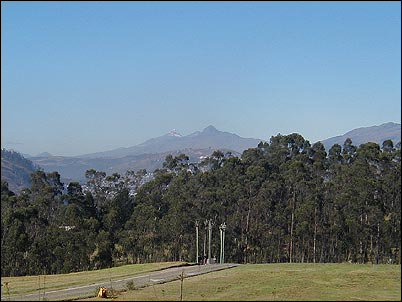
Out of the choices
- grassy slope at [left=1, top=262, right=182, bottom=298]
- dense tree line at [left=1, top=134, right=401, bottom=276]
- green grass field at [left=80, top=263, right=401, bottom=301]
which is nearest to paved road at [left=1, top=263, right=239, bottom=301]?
grassy slope at [left=1, top=262, right=182, bottom=298]

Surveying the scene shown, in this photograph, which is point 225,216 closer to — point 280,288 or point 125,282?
point 125,282

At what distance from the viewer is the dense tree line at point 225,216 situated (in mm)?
55406

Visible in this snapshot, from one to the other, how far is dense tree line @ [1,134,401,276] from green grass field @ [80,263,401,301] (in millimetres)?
25653

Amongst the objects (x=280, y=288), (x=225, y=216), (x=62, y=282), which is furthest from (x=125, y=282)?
(x=225, y=216)

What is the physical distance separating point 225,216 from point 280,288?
40.5 metres

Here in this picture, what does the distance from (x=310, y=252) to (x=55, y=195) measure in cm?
3071

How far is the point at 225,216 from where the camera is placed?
214ft

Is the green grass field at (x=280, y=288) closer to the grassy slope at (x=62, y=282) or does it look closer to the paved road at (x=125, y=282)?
the paved road at (x=125, y=282)

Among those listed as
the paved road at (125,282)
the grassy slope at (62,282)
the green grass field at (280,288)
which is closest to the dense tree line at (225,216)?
the grassy slope at (62,282)

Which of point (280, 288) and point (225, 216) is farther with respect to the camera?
point (225, 216)

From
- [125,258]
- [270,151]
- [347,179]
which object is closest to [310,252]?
[347,179]

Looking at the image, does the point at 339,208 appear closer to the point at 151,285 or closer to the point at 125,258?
the point at 125,258

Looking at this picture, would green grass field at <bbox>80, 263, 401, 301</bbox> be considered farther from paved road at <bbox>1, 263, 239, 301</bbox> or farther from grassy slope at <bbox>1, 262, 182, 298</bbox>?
grassy slope at <bbox>1, 262, 182, 298</bbox>

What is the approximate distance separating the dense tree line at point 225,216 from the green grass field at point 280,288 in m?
25.7
